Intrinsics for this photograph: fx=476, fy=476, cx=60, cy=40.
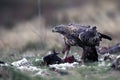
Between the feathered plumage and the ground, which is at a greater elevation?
the feathered plumage

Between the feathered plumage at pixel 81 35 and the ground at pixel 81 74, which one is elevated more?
the feathered plumage at pixel 81 35

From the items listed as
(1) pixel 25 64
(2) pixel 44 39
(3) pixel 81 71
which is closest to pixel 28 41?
(2) pixel 44 39

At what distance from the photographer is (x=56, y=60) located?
1423 cm

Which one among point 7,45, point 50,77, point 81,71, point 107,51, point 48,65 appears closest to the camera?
point 50,77

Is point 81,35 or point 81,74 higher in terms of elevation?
point 81,35

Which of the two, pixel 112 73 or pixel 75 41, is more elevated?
pixel 75 41

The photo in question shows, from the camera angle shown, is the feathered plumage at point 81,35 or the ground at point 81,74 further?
the feathered plumage at point 81,35

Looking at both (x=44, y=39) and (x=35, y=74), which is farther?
(x=44, y=39)

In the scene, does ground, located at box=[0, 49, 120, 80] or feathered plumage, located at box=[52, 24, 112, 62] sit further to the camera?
feathered plumage, located at box=[52, 24, 112, 62]

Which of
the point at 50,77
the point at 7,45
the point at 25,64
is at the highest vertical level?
the point at 7,45

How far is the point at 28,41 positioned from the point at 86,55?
17.3 ft

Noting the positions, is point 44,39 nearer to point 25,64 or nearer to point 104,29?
point 104,29

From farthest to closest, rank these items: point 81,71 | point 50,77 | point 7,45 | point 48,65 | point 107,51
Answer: point 7,45 → point 107,51 → point 48,65 → point 81,71 → point 50,77

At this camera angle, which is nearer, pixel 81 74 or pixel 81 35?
pixel 81 74
